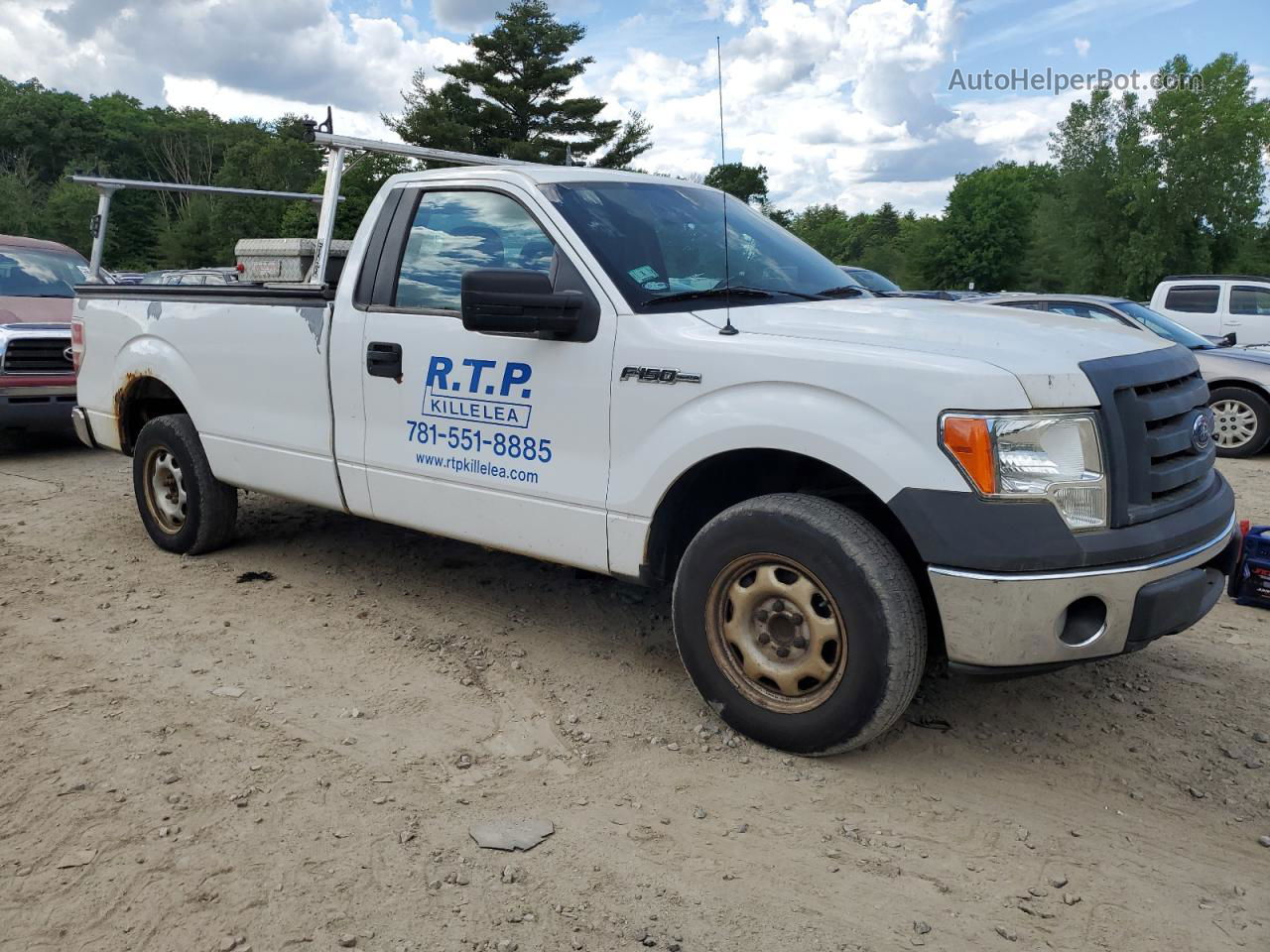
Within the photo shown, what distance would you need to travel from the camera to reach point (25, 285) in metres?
10.4

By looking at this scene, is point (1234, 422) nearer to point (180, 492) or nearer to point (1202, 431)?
point (1202, 431)

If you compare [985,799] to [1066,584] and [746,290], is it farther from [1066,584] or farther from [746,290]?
[746,290]

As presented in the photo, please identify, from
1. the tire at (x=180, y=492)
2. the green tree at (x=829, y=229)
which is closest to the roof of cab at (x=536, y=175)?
the tire at (x=180, y=492)

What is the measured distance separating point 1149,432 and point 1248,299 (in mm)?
14181

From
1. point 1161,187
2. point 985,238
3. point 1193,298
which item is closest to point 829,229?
point 985,238

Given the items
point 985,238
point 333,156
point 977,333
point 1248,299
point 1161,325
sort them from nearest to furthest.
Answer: point 977,333, point 333,156, point 1161,325, point 1248,299, point 985,238

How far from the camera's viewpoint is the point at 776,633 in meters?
3.52

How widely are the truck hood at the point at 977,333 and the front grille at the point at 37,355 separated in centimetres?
759

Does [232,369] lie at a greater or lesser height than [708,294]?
lesser

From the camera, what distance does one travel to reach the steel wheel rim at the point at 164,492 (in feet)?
19.3

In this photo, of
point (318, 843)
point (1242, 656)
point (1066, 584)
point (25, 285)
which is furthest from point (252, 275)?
point (25, 285)

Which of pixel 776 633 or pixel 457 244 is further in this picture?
pixel 457 244

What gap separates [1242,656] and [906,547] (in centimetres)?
206

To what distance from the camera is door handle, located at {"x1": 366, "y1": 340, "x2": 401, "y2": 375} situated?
4.42 meters
